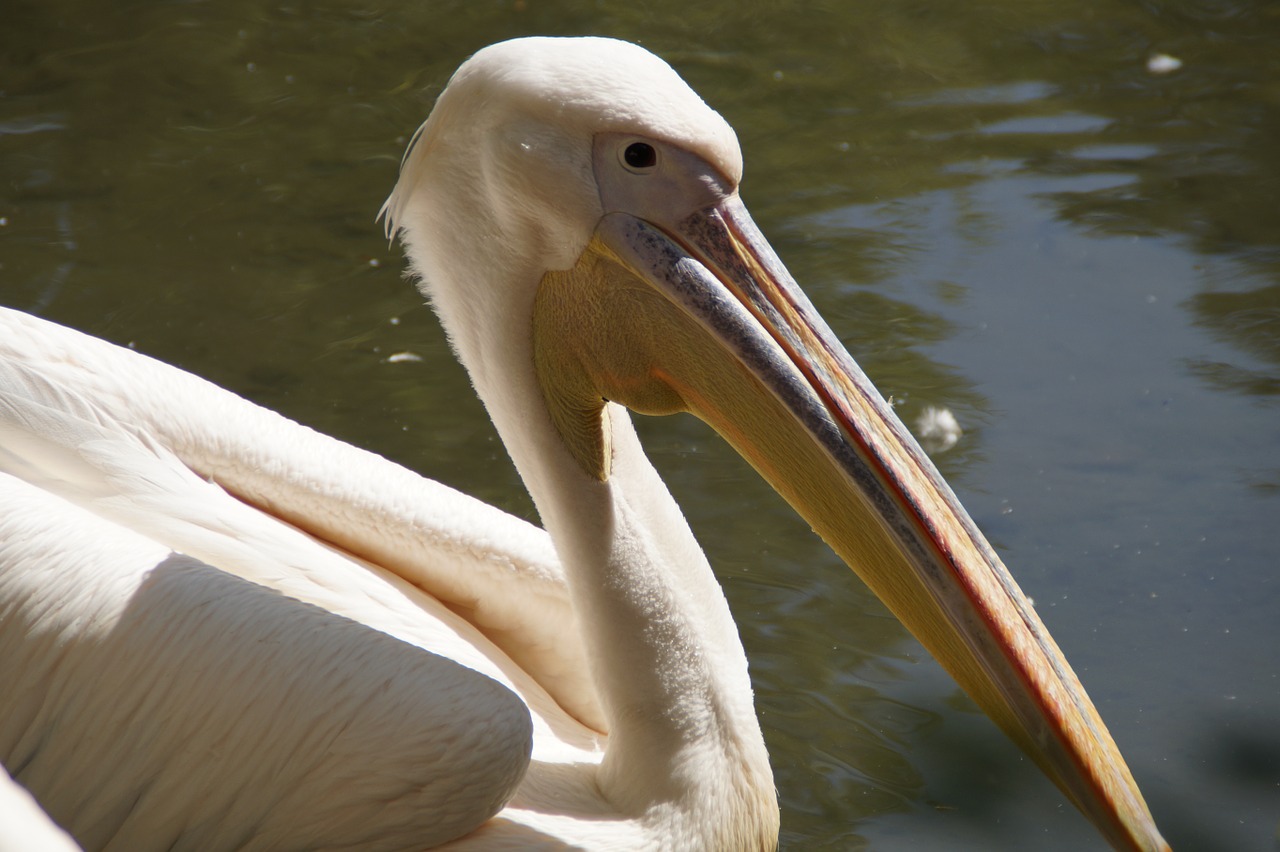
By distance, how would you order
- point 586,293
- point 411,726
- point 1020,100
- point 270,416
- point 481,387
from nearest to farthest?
point 411,726 → point 586,293 → point 481,387 → point 270,416 → point 1020,100

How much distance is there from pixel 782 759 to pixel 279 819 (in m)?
1.07

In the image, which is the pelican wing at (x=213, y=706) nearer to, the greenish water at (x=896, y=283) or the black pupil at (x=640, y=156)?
the black pupil at (x=640, y=156)

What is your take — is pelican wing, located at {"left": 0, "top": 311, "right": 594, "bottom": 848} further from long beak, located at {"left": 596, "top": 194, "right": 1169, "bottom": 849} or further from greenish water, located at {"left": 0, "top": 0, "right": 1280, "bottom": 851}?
greenish water, located at {"left": 0, "top": 0, "right": 1280, "bottom": 851}

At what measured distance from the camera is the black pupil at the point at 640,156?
2008 mm

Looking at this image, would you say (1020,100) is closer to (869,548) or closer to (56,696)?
(869,548)

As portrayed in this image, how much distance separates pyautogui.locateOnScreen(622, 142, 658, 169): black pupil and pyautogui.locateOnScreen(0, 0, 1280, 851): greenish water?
1249 mm

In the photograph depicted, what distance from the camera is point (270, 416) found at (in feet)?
8.43

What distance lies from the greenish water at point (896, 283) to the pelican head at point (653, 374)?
1.99 ft

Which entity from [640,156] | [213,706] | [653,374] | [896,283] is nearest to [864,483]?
[653,374]

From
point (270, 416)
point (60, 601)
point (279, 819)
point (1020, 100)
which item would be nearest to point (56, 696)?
point (60, 601)

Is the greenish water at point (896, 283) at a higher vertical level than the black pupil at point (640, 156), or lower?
lower

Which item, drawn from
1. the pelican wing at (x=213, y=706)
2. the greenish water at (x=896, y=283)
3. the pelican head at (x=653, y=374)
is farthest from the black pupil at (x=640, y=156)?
the greenish water at (x=896, y=283)

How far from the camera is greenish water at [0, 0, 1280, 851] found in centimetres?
281

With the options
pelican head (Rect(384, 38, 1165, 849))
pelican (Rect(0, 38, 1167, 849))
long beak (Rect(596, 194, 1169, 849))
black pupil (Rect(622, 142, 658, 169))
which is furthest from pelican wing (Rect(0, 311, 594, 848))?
black pupil (Rect(622, 142, 658, 169))
